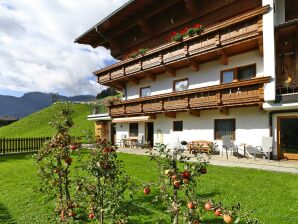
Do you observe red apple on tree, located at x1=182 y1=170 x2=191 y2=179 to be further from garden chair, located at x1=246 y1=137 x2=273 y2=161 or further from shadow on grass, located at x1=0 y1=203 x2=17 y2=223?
garden chair, located at x1=246 y1=137 x2=273 y2=161

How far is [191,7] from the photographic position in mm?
17359

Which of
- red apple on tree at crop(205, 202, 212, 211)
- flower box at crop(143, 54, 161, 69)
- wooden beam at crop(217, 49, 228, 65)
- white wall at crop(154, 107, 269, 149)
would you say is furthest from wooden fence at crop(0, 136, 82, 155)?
red apple on tree at crop(205, 202, 212, 211)

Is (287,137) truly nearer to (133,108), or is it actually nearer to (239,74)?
(239,74)

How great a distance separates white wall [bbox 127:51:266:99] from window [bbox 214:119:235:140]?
2610 millimetres

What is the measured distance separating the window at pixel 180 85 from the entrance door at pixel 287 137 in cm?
718

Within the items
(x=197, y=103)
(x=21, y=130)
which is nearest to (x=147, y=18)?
(x=197, y=103)

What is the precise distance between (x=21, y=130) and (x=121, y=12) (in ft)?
107

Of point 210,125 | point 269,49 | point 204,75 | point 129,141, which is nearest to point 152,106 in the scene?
point 204,75

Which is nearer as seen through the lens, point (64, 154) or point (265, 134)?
point (64, 154)

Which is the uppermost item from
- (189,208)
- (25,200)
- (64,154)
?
(64,154)

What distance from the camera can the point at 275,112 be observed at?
13.8 m

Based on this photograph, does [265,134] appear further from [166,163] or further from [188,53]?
[166,163]

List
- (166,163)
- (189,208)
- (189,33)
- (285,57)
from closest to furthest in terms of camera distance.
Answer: (189,208) → (166,163) → (285,57) → (189,33)

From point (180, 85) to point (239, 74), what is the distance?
4.95 metres
